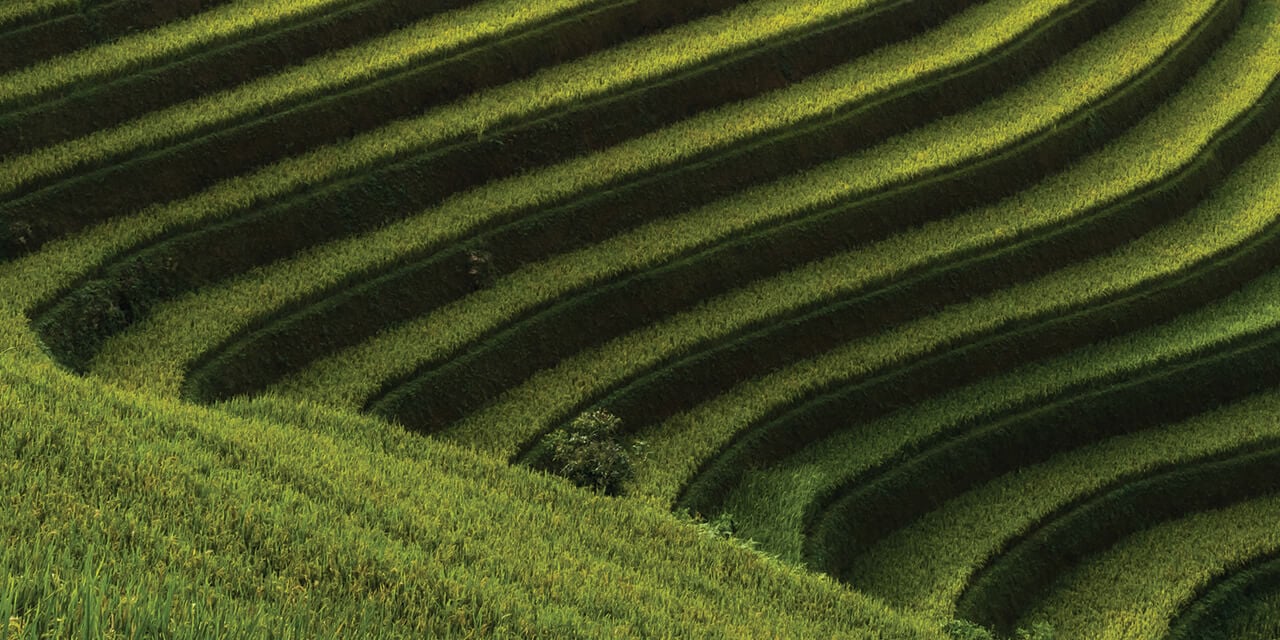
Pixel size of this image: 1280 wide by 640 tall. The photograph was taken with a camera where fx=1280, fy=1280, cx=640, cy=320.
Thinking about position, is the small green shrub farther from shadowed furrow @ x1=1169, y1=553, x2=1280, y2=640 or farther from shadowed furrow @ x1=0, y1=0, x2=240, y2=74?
shadowed furrow @ x1=0, y1=0, x2=240, y2=74

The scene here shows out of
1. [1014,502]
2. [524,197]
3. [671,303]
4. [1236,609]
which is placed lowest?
[1236,609]

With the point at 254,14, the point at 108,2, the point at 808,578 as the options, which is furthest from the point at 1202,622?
the point at 108,2

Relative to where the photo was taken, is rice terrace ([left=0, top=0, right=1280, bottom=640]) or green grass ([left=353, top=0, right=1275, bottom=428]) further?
green grass ([left=353, top=0, right=1275, bottom=428])

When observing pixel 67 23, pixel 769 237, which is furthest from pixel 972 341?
pixel 67 23

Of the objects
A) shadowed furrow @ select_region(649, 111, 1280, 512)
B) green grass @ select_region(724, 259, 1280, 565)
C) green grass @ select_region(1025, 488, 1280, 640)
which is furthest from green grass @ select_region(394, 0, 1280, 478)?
green grass @ select_region(1025, 488, 1280, 640)

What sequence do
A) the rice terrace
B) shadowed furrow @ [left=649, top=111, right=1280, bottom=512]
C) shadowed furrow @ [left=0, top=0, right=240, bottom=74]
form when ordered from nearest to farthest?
1. the rice terrace
2. shadowed furrow @ [left=649, top=111, right=1280, bottom=512]
3. shadowed furrow @ [left=0, top=0, right=240, bottom=74]

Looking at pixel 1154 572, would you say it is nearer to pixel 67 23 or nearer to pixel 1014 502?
pixel 1014 502

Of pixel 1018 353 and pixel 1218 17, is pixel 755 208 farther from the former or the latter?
pixel 1218 17
